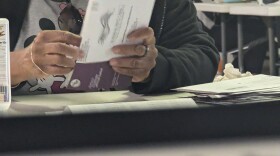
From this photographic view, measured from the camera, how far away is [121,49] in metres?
0.96

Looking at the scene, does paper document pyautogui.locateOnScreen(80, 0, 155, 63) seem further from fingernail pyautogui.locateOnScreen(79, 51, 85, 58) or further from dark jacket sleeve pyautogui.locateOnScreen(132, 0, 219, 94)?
dark jacket sleeve pyautogui.locateOnScreen(132, 0, 219, 94)

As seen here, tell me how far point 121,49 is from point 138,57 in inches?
2.3

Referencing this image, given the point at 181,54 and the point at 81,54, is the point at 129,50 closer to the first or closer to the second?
the point at 81,54

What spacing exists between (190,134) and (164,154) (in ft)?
0.21

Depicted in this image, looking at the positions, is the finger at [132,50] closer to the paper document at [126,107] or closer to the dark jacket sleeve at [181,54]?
the dark jacket sleeve at [181,54]

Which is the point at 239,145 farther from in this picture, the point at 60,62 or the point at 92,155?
the point at 60,62

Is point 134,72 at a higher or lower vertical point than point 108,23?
lower

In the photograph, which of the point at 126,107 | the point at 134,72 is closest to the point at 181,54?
the point at 134,72

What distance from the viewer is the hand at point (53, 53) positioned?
92 cm

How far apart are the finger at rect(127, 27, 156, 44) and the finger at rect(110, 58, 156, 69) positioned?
0.04 metres

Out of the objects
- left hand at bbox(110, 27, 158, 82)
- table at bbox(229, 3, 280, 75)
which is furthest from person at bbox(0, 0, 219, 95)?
table at bbox(229, 3, 280, 75)

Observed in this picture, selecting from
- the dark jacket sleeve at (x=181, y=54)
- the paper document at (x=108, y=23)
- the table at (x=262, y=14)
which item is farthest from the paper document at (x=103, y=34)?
the table at (x=262, y=14)

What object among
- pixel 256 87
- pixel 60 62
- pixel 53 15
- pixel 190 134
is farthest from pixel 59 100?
pixel 190 134

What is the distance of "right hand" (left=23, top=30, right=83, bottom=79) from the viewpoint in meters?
0.91
